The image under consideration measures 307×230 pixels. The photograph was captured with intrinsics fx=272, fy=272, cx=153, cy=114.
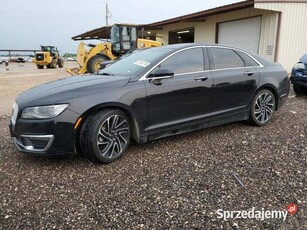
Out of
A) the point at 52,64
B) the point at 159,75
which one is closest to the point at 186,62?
the point at 159,75

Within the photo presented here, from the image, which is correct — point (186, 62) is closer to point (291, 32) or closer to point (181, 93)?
point (181, 93)

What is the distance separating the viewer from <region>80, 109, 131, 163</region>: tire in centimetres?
331

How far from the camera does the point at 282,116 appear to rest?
5.70 metres

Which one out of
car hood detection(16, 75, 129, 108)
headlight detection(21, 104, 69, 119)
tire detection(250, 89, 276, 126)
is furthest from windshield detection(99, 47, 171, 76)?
tire detection(250, 89, 276, 126)

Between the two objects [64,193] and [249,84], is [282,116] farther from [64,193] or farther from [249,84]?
[64,193]

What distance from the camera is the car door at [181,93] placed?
12.3 ft

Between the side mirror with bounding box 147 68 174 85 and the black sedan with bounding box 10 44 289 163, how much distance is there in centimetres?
1

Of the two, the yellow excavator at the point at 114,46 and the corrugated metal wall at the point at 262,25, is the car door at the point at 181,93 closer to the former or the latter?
the corrugated metal wall at the point at 262,25

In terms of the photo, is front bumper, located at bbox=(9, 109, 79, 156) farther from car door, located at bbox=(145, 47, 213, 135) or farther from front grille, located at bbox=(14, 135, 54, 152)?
car door, located at bbox=(145, 47, 213, 135)

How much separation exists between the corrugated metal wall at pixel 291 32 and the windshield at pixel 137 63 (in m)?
10.3

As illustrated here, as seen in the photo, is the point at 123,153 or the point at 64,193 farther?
the point at 123,153

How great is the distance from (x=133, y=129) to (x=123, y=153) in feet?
1.19

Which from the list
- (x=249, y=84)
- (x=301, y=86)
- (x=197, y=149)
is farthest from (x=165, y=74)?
(x=301, y=86)

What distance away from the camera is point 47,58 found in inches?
1035
